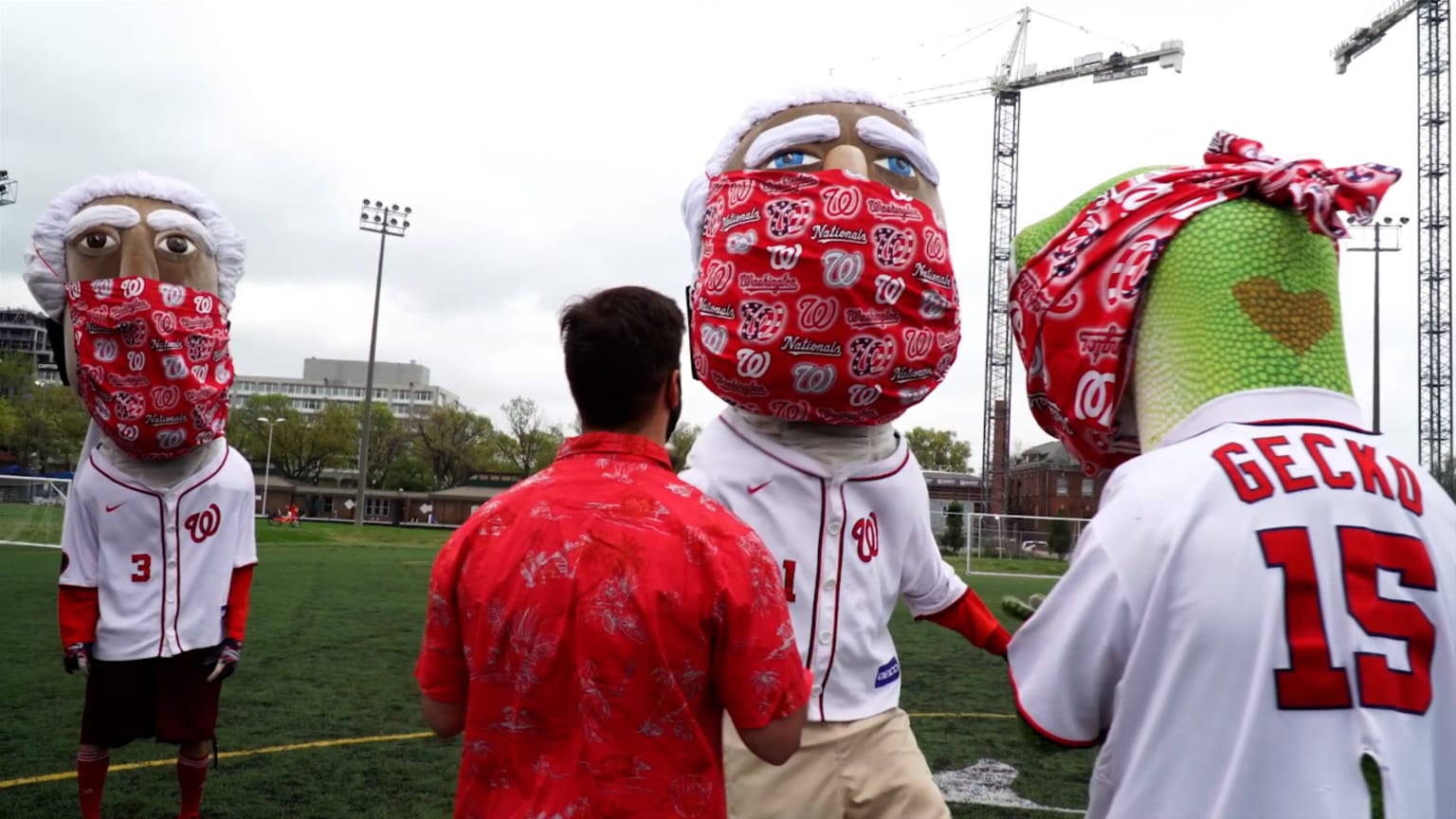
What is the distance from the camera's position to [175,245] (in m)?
4.65

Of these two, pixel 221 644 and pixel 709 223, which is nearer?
pixel 709 223

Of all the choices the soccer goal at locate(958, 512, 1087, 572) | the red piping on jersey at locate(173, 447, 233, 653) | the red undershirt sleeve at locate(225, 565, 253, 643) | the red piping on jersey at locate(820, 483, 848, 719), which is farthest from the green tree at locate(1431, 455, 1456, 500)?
the red piping on jersey at locate(173, 447, 233, 653)

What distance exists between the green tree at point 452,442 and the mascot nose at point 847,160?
59927mm

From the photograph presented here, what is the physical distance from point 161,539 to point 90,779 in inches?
39.8

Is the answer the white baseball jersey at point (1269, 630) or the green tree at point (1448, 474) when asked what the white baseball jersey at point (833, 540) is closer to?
the white baseball jersey at point (1269, 630)

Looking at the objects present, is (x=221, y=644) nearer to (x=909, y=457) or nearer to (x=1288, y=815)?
(x=909, y=457)

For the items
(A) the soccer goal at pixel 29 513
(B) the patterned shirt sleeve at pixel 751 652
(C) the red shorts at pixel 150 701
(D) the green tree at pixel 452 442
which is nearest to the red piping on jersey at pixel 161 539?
(C) the red shorts at pixel 150 701

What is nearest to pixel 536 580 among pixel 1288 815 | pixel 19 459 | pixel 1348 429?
pixel 1288 815

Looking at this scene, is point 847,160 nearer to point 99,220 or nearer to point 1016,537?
point 99,220

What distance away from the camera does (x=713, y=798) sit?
2068 mm

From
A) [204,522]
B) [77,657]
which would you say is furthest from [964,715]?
[77,657]

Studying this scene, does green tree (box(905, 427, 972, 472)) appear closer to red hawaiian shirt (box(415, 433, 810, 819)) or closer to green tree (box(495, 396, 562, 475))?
green tree (box(495, 396, 562, 475))

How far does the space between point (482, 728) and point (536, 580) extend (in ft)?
1.08

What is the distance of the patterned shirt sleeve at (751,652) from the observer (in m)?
2.02
